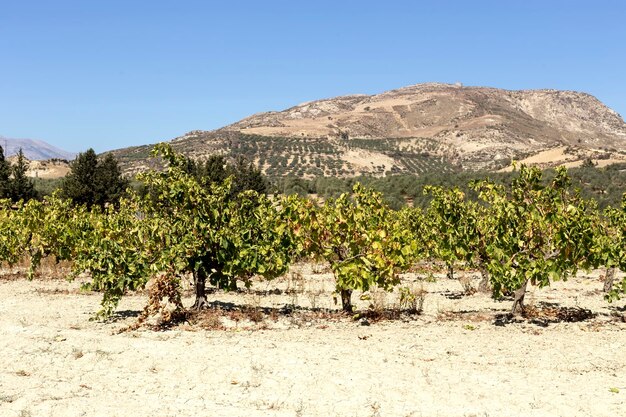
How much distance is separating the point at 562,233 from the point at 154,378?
8858 mm

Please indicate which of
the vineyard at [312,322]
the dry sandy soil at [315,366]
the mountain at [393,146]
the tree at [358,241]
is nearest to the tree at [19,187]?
the vineyard at [312,322]

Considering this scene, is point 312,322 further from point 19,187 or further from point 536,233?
point 19,187

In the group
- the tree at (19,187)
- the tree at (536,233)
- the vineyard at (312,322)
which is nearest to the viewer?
the vineyard at (312,322)

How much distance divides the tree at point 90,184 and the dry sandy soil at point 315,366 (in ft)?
97.1

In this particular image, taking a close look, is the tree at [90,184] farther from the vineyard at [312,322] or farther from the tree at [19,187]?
the vineyard at [312,322]

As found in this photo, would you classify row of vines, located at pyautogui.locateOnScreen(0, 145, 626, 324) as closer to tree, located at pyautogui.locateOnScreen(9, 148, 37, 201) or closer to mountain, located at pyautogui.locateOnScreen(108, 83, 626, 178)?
tree, located at pyautogui.locateOnScreen(9, 148, 37, 201)

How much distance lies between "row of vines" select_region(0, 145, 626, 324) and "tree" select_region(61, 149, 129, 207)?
30025 mm

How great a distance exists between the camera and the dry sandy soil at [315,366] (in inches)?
283

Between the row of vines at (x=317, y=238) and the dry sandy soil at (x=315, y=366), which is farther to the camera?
the row of vines at (x=317, y=238)

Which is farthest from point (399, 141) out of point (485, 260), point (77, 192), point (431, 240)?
point (485, 260)

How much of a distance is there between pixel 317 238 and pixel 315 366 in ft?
15.3

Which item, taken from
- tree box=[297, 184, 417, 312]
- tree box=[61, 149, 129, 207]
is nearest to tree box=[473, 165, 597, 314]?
tree box=[297, 184, 417, 312]

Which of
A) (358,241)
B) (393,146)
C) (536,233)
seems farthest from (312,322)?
(393,146)

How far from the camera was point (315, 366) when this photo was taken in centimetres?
880
